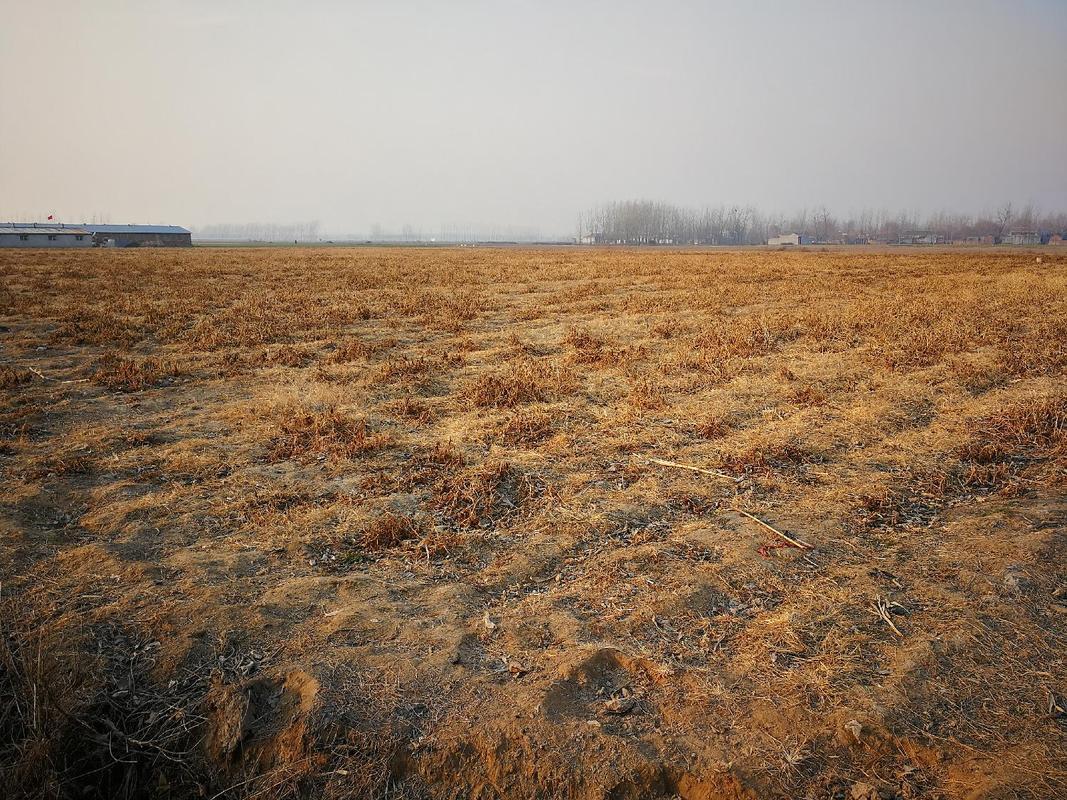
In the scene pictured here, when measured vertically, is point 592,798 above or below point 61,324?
below

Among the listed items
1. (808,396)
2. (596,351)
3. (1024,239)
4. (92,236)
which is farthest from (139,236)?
(1024,239)

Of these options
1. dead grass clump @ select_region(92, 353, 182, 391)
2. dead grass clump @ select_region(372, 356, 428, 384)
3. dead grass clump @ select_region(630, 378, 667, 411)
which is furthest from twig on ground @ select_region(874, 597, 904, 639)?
dead grass clump @ select_region(92, 353, 182, 391)

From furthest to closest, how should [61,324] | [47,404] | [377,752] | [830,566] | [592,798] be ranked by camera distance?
[61,324] < [47,404] < [830,566] < [377,752] < [592,798]

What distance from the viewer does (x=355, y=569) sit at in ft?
19.4

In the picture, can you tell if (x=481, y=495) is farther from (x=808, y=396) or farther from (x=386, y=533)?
(x=808, y=396)

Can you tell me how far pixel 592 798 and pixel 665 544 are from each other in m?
2.84

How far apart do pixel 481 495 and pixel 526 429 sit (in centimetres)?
232

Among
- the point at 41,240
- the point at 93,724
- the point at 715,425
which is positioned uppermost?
the point at 41,240

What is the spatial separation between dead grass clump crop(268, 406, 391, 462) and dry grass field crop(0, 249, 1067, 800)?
8 centimetres

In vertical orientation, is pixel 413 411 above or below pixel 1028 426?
below

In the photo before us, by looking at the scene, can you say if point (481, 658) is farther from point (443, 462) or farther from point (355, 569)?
point (443, 462)

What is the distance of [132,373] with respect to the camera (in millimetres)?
12359

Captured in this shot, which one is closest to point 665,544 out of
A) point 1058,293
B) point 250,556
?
point 250,556

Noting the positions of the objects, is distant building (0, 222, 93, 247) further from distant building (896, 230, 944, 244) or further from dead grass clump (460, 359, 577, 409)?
distant building (896, 230, 944, 244)
